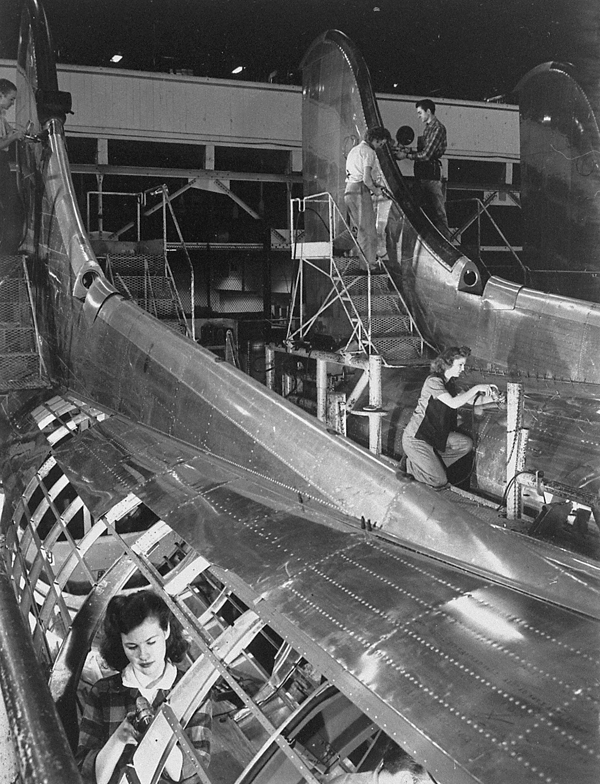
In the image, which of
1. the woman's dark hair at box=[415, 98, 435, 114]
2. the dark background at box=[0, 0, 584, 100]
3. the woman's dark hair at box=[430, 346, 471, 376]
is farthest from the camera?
→ the dark background at box=[0, 0, 584, 100]

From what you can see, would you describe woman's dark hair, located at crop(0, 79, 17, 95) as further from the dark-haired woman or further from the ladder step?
the dark-haired woman

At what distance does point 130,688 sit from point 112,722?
180mm

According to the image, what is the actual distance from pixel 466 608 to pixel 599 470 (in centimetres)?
436

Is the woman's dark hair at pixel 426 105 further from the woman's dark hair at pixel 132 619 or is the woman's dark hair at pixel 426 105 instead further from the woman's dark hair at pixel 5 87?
A: the woman's dark hair at pixel 132 619

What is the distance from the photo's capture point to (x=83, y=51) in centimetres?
1823

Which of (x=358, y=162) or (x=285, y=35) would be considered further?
(x=285, y=35)

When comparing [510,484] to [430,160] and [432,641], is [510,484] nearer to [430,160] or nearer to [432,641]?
[432,641]

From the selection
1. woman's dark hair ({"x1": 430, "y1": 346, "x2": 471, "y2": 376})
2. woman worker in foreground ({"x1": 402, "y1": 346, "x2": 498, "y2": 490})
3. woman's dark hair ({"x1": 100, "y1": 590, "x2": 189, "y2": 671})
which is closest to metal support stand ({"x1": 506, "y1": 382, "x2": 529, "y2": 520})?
woman worker in foreground ({"x1": 402, "y1": 346, "x2": 498, "y2": 490})

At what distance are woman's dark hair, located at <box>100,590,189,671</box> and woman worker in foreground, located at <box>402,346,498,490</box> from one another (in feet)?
12.9

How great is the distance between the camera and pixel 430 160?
11.9 m

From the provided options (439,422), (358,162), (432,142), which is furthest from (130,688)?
(432,142)

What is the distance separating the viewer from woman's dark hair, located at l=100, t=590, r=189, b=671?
4.05 m

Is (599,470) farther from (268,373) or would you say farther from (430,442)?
(268,373)

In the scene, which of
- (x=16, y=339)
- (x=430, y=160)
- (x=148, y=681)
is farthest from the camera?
(x=430, y=160)
